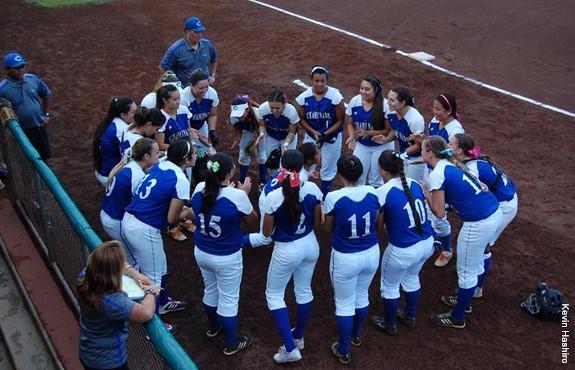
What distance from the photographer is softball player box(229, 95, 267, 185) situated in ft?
22.2

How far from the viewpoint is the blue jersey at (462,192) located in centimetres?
489

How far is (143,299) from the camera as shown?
11.2 feet

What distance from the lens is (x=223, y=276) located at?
4617 millimetres

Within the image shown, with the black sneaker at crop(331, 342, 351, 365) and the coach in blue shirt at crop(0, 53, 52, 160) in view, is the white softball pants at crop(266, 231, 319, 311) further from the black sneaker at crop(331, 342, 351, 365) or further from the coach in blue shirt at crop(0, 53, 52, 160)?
the coach in blue shirt at crop(0, 53, 52, 160)

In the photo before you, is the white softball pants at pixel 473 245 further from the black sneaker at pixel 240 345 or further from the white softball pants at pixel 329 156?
the white softball pants at pixel 329 156

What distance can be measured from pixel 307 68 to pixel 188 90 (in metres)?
5.23

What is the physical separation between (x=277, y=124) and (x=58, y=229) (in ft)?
9.14

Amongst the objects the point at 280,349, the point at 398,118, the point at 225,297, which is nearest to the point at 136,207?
the point at 225,297

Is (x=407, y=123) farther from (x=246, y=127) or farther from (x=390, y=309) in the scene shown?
(x=390, y=309)

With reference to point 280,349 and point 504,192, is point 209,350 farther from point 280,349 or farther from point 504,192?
point 504,192

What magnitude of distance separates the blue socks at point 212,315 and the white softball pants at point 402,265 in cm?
148

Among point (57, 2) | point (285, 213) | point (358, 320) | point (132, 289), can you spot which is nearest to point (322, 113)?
point (285, 213)

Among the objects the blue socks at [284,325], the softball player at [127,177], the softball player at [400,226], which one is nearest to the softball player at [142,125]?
the softball player at [127,177]

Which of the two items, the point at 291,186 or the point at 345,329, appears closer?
the point at 291,186
